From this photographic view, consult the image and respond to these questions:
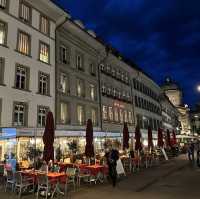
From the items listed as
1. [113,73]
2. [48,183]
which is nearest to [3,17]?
[48,183]

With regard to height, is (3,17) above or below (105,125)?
above

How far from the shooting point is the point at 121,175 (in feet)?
66.2

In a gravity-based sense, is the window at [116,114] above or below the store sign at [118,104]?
below

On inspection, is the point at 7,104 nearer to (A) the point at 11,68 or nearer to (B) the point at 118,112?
(A) the point at 11,68

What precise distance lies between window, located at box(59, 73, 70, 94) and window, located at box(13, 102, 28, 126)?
226 inches

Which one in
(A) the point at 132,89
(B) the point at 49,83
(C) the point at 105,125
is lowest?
(C) the point at 105,125

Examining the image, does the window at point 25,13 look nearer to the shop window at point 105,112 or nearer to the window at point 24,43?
the window at point 24,43

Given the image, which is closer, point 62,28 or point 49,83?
point 49,83

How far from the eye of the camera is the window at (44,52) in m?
25.6

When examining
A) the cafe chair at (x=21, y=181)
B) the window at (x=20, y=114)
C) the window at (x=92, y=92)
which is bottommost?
the cafe chair at (x=21, y=181)

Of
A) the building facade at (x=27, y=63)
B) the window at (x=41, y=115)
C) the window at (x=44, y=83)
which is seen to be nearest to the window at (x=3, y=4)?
the building facade at (x=27, y=63)

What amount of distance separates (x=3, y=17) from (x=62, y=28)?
782cm

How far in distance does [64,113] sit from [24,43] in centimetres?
796

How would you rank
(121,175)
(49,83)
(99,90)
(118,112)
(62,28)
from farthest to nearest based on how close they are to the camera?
(118,112), (99,90), (62,28), (49,83), (121,175)
